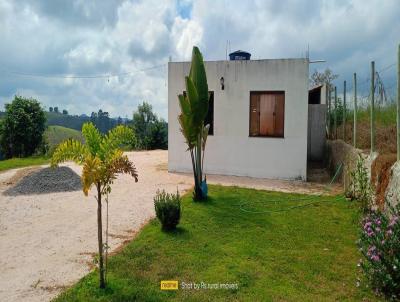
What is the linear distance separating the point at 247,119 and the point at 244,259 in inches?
292

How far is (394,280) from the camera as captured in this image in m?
3.98

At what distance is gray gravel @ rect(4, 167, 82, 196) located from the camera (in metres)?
10.4

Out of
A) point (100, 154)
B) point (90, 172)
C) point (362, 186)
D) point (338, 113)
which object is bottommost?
point (362, 186)

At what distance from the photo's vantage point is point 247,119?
40.0 ft

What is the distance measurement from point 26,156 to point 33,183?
9.91m

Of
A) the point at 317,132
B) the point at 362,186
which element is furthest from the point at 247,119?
the point at 362,186

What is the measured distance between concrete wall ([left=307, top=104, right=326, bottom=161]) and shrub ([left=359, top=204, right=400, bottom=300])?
11519 mm

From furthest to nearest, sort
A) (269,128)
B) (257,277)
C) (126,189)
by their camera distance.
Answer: (269,128) → (126,189) → (257,277)

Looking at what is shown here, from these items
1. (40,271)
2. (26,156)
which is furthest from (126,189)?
(26,156)

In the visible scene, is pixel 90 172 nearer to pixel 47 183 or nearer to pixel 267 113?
pixel 47 183

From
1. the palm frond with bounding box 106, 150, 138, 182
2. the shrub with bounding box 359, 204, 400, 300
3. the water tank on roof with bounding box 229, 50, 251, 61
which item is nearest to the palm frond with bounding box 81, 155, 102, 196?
the palm frond with bounding box 106, 150, 138, 182

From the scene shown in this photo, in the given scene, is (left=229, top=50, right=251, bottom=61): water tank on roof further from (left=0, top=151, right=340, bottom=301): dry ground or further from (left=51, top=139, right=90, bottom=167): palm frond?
(left=51, top=139, right=90, bottom=167): palm frond

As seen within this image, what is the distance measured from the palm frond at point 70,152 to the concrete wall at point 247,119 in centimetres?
842

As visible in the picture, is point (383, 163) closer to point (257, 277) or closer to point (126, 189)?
point (257, 277)
